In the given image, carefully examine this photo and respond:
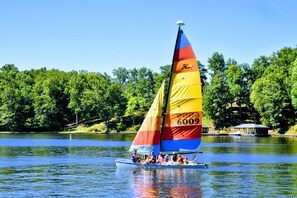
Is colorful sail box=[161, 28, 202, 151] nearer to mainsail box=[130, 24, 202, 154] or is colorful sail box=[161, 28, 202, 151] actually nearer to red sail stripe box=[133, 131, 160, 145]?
mainsail box=[130, 24, 202, 154]

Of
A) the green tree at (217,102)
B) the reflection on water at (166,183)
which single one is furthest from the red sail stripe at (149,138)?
the green tree at (217,102)

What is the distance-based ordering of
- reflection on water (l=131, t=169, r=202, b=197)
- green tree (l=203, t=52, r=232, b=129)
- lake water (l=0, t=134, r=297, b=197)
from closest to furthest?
reflection on water (l=131, t=169, r=202, b=197)
lake water (l=0, t=134, r=297, b=197)
green tree (l=203, t=52, r=232, b=129)

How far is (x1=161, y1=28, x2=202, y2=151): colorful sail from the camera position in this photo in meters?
57.5

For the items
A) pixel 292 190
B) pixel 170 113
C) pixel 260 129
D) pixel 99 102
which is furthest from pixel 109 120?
pixel 292 190

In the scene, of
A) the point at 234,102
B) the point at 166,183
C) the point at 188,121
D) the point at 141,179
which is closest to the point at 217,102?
the point at 234,102

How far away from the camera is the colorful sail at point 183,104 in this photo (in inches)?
2263

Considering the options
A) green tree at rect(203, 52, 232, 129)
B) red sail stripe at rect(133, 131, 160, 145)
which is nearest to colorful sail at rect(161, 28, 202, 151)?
red sail stripe at rect(133, 131, 160, 145)

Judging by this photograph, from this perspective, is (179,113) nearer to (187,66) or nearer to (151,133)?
(151,133)

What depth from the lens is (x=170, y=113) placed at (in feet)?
192

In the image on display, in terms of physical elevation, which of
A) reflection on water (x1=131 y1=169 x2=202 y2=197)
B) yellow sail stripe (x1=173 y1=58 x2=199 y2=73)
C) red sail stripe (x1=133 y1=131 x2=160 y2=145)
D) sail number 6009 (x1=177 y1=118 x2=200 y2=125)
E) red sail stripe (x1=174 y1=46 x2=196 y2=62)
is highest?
red sail stripe (x1=174 y1=46 x2=196 y2=62)

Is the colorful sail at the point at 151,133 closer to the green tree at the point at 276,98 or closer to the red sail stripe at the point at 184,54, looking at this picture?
the red sail stripe at the point at 184,54

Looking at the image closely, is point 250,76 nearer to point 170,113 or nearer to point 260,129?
point 260,129

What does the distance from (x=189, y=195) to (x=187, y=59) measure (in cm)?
1881

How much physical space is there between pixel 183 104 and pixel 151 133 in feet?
15.5
